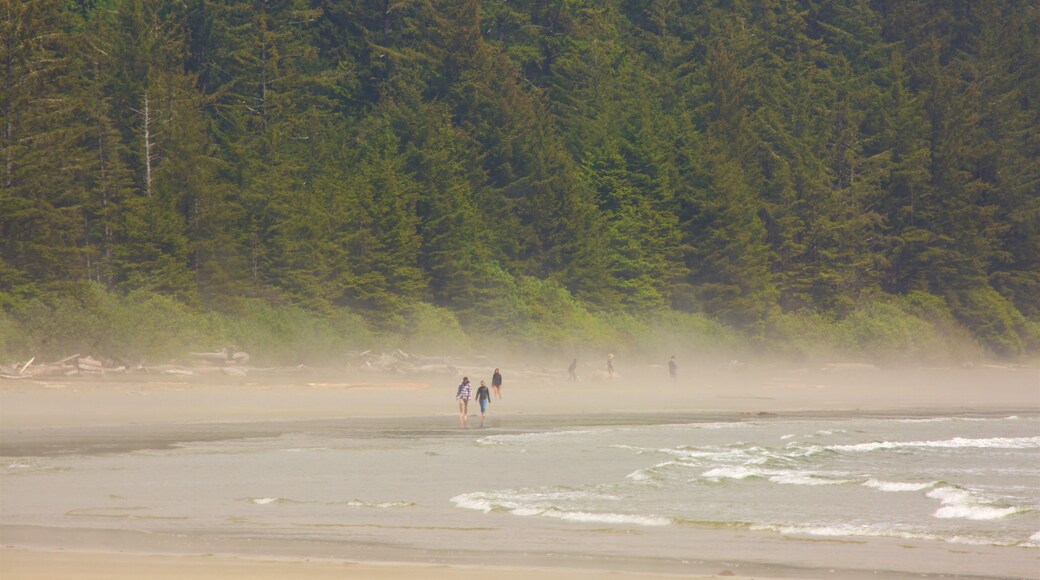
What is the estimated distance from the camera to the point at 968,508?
59.5 feet

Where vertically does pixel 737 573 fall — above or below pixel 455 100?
below

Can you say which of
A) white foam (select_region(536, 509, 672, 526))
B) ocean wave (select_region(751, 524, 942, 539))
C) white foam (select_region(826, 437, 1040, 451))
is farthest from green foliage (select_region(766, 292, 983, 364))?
white foam (select_region(536, 509, 672, 526))

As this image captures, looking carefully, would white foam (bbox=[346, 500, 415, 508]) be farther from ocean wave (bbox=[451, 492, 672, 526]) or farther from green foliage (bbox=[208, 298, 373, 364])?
green foliage (bbox=[208, 298, 373, 364])

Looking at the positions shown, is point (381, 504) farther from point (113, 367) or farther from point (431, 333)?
point (431, 333)

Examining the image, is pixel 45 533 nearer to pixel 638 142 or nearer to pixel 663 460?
pixel 663 460

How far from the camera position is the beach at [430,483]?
524 inches

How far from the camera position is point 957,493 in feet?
63.9

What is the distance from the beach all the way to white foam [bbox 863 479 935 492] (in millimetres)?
174

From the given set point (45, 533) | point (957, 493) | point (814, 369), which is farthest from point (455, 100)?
point (45, 533)

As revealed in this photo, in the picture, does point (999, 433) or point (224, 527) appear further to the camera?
point (999, 433)

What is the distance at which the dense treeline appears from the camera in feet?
142

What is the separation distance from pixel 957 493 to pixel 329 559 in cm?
1132

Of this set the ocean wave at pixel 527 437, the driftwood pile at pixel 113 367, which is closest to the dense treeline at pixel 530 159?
the driftwood pile at pixel 113 367

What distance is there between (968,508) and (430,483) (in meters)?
8.39
